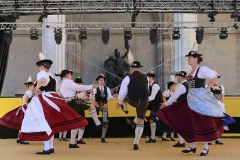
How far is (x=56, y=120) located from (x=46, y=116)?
23 cm

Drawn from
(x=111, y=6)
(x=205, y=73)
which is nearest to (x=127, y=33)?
(x=111, y=6)

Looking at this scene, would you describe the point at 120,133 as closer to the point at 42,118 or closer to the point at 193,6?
the point at 193,6

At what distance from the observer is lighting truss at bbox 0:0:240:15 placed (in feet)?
40.1

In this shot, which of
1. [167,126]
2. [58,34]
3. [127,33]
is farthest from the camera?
[127,33]

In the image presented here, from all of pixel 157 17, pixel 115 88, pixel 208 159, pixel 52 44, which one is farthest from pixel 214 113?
pixel 157 17

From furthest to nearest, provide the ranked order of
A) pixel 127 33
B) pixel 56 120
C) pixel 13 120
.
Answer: pixel 127 33 < pixel 13 120 < pixel 56 120

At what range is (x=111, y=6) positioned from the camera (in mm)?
12359

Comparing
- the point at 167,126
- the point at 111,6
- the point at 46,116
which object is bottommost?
the point at 167,126

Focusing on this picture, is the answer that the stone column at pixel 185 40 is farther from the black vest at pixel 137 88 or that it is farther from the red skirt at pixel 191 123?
the red skirt at pixel 191 123

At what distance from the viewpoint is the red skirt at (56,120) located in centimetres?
677

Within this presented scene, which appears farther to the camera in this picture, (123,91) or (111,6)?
(111,6)

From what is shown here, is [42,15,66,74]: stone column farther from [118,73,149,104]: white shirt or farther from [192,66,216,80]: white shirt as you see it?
[192,66,216,80]: white shirt

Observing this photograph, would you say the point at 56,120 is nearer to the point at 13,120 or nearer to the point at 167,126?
the point at 13,120

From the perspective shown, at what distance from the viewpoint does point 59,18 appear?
15031mm
